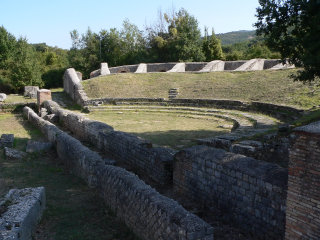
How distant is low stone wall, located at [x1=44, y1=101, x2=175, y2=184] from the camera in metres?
7.91

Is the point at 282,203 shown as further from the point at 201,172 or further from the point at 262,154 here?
the point at 262,154

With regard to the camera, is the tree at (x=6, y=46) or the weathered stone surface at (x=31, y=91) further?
the tree at (x=6, y=46)

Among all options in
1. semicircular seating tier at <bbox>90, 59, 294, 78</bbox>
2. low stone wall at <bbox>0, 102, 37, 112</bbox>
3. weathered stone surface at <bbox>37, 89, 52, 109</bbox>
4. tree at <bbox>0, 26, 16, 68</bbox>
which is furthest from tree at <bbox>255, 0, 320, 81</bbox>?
tree at <bbox>0, 26, 16, 68</bbox>

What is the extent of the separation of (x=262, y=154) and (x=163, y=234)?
5.03m

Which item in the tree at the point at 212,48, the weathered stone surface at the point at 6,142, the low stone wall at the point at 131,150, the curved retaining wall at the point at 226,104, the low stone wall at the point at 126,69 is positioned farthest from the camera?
the tree at the point at 212,48

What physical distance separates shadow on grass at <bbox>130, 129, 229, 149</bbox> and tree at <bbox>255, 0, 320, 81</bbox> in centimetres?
438

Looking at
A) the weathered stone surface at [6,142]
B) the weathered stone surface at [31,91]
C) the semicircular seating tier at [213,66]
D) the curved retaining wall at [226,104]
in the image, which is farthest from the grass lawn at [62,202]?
the weathered stone surface at [31,91]

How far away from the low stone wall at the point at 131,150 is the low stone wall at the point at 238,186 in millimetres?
887

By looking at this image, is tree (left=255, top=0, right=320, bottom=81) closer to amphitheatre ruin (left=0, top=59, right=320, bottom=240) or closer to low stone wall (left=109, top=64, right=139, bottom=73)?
amphitheatre ruin (left=0, top=59, right=320, bottom=240)

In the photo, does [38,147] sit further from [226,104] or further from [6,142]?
[226,104]

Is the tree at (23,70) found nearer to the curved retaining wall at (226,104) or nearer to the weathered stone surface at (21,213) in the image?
the curved retaining wall at (226,104)

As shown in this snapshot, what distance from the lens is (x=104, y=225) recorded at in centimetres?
586

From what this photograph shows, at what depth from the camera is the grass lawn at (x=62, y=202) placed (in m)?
5.59

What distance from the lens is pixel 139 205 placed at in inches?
204
